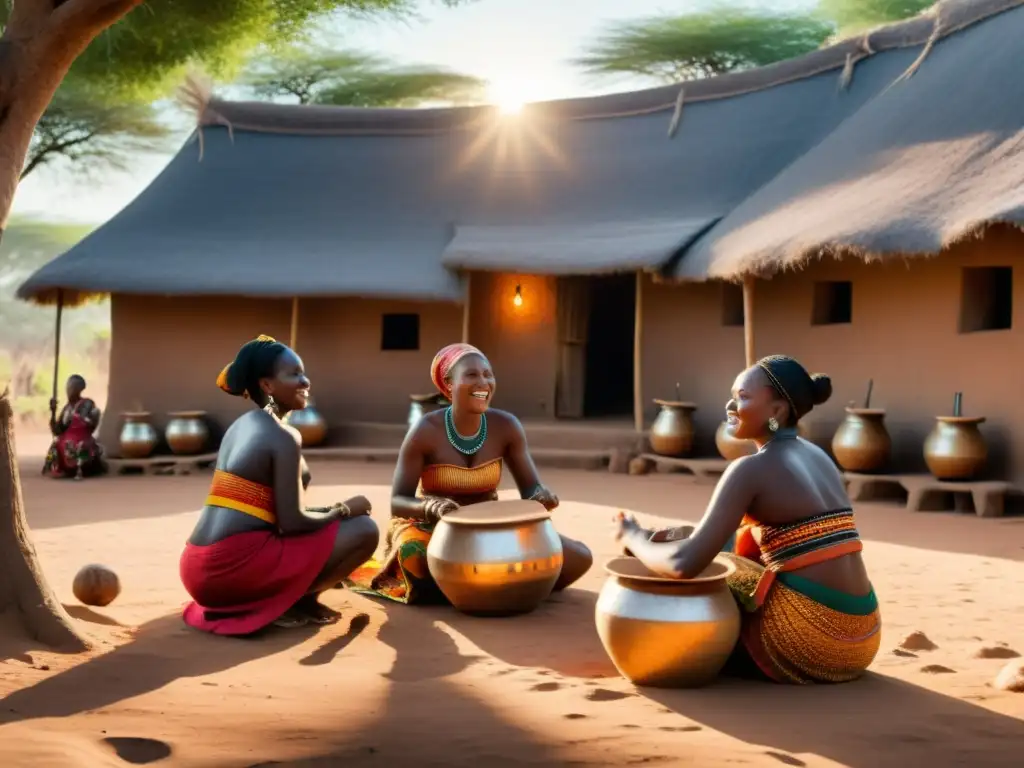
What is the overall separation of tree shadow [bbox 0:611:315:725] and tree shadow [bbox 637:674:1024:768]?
1603 millimetres

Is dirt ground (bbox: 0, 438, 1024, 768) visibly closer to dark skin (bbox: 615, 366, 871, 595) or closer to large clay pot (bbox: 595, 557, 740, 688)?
large clay pot (bbox: 595, 557, 740, 688)

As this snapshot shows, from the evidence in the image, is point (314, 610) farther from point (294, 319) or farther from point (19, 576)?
point (294, 319)

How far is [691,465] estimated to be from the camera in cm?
1152

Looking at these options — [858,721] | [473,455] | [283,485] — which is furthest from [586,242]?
[858,721]

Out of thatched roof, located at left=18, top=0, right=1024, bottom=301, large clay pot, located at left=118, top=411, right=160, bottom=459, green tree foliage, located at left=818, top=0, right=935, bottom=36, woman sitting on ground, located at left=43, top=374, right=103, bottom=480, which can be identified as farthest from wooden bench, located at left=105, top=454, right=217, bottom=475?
green tree foliage, located at left=818, top=0, right=935, bottom=36

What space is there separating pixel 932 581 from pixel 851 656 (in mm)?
2500

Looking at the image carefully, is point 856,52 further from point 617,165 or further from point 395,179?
point 395,179

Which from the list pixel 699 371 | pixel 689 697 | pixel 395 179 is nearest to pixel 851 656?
pixel 689 697

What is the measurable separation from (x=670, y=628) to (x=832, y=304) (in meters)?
8.69

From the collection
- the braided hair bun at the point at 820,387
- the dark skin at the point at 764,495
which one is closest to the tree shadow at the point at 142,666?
the dark skin at the point at 764,495

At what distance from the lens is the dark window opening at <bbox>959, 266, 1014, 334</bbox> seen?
31.6 feet

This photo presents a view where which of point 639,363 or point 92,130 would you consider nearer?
point 639,363

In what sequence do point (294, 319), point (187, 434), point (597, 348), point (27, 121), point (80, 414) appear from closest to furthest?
point (27, 121)
point (80, 414)
point (187, 434)
point (294, 319)
point (597, 348)

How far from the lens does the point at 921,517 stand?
859cm
